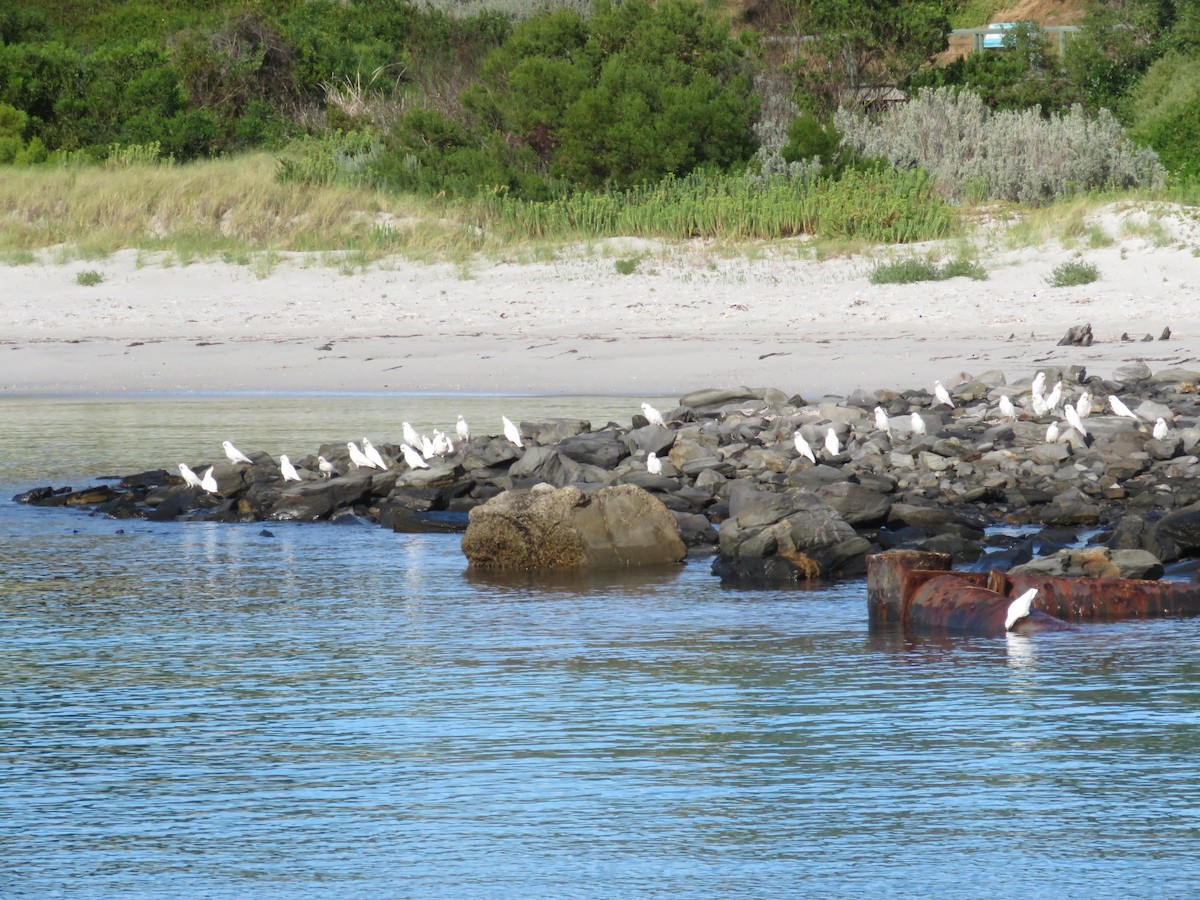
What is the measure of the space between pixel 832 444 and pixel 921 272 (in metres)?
10.2

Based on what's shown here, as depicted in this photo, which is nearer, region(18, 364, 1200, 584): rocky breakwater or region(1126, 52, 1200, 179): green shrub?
region(18, 364, 1200, 584): rocky breakwater

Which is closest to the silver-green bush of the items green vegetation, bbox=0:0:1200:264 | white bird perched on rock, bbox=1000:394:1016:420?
green vegetation, bbox=0:0:1200:264

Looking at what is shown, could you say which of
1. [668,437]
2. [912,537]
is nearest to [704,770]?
[912,537]

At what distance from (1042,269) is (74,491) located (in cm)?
1309

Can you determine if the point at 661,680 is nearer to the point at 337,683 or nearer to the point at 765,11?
the point at 337,683

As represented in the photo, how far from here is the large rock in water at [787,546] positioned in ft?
33.4

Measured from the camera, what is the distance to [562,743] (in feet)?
21.4

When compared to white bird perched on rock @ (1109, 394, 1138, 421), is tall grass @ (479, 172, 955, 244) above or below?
above

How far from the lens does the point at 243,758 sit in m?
6.39

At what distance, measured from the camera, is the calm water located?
5164 millimetres

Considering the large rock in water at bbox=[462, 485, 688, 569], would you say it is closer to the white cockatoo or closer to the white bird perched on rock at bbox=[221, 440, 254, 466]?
the white cockatoo

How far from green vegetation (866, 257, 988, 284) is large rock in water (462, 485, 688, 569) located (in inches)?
499

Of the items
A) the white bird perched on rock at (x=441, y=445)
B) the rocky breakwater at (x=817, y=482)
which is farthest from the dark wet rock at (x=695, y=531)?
the white bird perched on rock at (x=441, y=445)

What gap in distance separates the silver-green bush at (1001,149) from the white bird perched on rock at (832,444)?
14.2 meters
